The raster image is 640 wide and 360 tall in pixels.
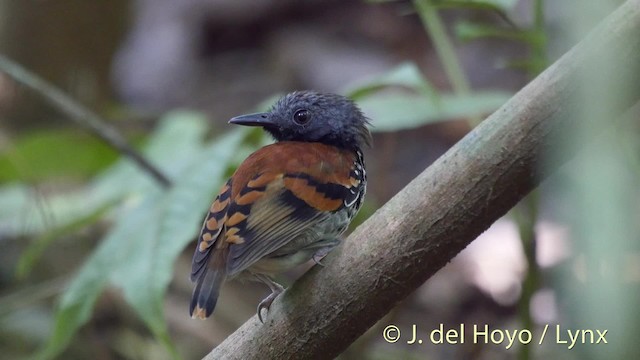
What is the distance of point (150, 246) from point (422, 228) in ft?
3.41

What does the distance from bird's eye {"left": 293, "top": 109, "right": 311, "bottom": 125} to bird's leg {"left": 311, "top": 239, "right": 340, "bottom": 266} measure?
1.30 feet

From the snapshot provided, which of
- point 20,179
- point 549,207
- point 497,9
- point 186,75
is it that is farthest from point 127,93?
point 497,9

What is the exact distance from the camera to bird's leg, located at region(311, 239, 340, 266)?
6.05 ft

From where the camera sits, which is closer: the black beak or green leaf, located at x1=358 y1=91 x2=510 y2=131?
the black beak

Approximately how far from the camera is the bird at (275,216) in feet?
6.05

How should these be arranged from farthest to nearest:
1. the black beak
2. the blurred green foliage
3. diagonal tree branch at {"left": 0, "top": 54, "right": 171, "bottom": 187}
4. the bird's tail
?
diagonal tree branch at {"left": 0, "top": 54, "right": 171, "bottom": 187}
the blurred green foliage
the black beak
the bird's tail

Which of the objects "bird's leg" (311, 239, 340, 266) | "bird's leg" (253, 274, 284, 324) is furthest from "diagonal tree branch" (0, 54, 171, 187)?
"bird's leg" (311, 239, 340, 266)

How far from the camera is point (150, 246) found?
8.06 feet

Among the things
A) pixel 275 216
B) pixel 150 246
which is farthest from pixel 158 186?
pixel 275 216

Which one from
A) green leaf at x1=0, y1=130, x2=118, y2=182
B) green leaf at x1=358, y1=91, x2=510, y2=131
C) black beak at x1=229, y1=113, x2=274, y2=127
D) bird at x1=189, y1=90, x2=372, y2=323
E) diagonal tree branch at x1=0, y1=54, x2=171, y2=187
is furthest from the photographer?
green leaf at x1=0, y1=130, x2=118, y2=182

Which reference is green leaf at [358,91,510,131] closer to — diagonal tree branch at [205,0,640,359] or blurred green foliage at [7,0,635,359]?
blurred green foliage at [7,0,635,359]

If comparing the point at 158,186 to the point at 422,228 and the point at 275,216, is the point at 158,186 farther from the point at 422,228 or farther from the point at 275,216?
the point at 422,228

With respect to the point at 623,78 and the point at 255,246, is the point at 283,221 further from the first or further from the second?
the point at 623,78

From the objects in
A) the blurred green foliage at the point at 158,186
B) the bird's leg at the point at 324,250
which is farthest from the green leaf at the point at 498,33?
the bird's leg at the point at 324,250
